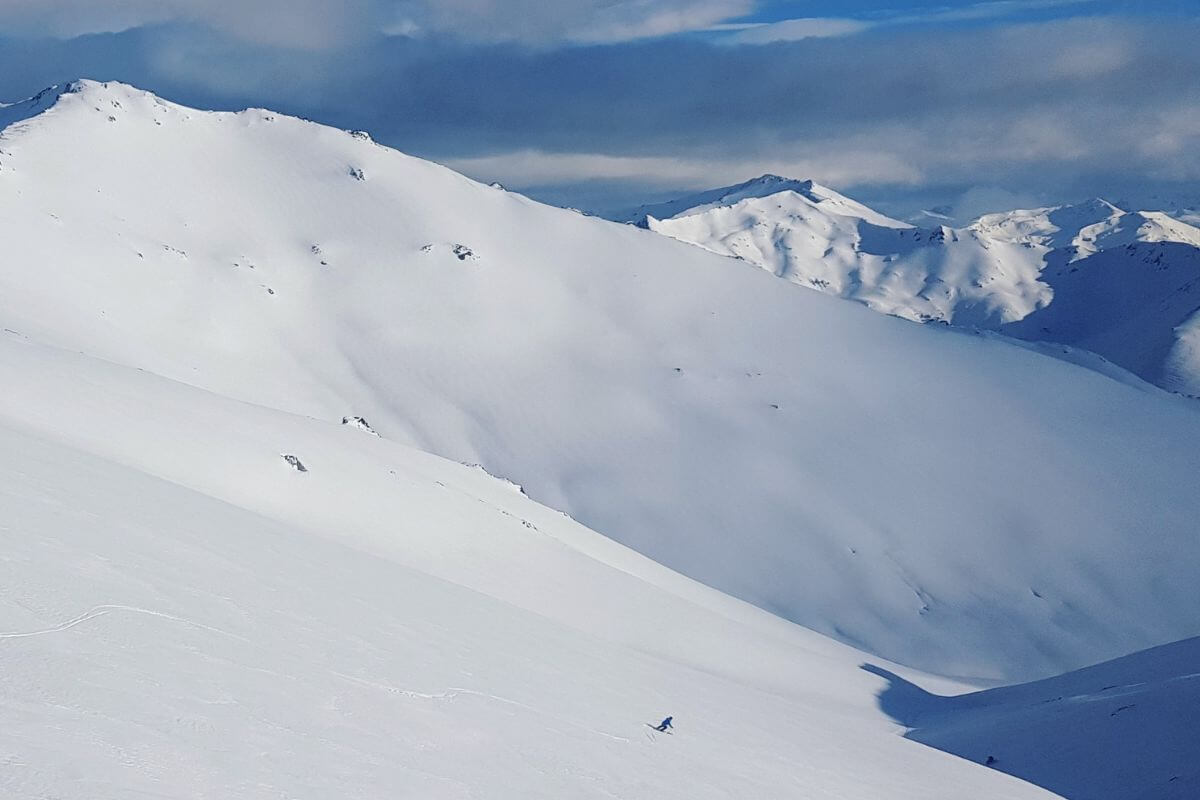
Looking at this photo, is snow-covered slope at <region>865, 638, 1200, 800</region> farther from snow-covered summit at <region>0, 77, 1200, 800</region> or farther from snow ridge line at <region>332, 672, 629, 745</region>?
snow ridge line at <region>332, 672, 629, 745</region>

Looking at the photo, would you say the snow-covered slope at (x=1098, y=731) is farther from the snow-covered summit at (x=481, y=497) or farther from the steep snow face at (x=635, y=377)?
the steep snow face at (x=635, y=377)

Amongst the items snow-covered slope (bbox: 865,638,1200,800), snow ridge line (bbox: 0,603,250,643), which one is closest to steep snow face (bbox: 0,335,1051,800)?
snow ridge line (bbox: 0,603,250,643)

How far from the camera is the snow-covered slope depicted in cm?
2016

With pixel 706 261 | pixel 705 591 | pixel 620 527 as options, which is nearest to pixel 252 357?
pixel 620 527

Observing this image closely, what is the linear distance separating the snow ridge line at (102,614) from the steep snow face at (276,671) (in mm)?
23

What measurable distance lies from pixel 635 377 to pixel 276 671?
259 ft

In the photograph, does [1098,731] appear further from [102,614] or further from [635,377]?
[635,377]

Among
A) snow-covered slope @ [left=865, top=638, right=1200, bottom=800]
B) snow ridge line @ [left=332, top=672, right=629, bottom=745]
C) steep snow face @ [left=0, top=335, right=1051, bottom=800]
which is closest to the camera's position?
steep snow face @ [left=0, top=335, right=1051, bottom=800]

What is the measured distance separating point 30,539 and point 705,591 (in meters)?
30.9

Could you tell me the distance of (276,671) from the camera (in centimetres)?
873

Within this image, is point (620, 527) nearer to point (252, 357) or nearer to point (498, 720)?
point (252, 357)

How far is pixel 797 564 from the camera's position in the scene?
65.1 metres

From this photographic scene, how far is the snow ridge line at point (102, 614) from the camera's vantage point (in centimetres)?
755

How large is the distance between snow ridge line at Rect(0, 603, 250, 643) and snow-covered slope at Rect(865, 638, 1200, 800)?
1770cm
